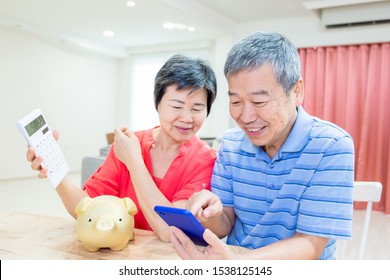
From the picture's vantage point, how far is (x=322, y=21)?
12.9 ft

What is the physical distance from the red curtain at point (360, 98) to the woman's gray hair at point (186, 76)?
10.9 feet

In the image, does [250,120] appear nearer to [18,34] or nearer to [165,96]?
[165,96]

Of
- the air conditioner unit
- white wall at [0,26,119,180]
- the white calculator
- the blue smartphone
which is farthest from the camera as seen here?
white wall at [0,26,119,180]

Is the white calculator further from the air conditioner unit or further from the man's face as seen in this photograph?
the air conditioner unit

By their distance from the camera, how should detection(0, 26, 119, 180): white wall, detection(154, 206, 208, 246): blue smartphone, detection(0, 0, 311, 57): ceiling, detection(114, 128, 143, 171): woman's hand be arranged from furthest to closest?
detection(0, 26, 119, 180): white wall
detection(0, 0, 311, 57): ceiling
detection(114, 128, 143, 171): woman's hand
detection(154, 206, 208, 246): blue smartphone

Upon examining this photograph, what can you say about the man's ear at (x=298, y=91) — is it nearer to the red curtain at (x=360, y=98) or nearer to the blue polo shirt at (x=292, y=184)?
the blue polo shirt at (x=292, y=184)

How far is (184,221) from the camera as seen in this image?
672mm

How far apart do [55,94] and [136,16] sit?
1983mm

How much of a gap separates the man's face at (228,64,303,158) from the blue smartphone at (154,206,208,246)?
0.25 m

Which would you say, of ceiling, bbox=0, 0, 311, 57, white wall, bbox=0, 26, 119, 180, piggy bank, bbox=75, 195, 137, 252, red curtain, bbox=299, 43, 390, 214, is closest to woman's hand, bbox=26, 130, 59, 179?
piggy bank, bbox=75, 195, 137, 252

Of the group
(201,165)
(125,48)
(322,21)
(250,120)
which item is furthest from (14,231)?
(125,48)

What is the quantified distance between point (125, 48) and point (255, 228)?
18.5ft

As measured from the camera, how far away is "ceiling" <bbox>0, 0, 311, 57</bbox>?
379cm

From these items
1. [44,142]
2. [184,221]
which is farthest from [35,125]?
[184,221]
